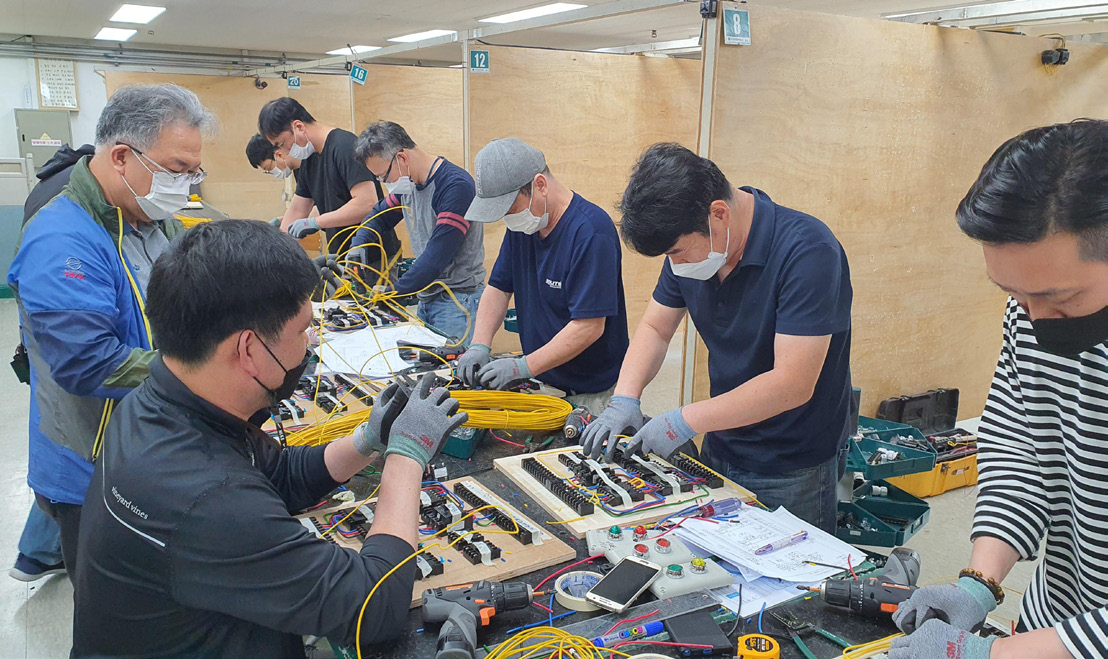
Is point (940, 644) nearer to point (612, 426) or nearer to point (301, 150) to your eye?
point (612, 426)

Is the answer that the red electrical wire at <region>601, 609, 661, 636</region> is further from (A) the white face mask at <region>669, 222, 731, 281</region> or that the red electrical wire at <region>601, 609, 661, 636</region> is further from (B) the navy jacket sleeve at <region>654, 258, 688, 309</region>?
(B) the navy jacket sleeve at <region>654, 258, 688, 309</region>

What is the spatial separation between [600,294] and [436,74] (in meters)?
4.64

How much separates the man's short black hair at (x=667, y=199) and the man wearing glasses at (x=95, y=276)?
116cm

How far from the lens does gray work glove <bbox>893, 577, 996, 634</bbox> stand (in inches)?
42.6

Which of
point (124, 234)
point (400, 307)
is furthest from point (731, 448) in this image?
point (400, 307)

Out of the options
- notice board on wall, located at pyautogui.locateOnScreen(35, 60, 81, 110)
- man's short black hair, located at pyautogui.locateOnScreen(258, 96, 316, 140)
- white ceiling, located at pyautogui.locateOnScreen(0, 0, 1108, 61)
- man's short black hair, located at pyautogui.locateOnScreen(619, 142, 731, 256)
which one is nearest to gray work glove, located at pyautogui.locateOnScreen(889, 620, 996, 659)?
man's short black hair, located at pyautogui.locateOnScreen(619, 142, 731, 256)

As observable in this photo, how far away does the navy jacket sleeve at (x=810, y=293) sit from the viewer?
1.61m

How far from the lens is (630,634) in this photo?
1.12 m

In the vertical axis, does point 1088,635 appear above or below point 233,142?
below

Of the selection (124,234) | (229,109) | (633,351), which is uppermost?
(229,109)

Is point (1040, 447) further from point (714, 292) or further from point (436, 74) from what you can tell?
point (436, 74)

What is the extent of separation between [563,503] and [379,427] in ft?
1.38

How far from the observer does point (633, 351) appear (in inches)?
81.1

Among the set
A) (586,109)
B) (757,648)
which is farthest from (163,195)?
(586,109)
